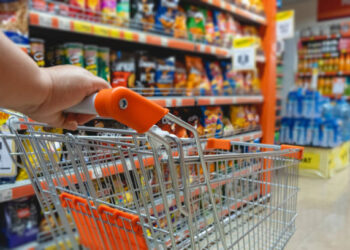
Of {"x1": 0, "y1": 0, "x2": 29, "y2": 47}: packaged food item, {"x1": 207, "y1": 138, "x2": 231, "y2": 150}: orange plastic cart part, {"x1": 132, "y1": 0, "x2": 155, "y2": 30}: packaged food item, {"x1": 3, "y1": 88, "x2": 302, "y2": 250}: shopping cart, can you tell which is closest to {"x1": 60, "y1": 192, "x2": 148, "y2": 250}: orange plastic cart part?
{"x1": 3, "y1": 88, "x2": 302, "y2": 250}: shopping cart

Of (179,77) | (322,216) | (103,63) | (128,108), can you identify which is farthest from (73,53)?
(322,216)

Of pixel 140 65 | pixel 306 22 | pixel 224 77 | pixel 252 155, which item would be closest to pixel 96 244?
pixel 252 155

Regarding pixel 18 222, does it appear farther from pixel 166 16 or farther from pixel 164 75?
pixel 166 16

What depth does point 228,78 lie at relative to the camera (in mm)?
3045

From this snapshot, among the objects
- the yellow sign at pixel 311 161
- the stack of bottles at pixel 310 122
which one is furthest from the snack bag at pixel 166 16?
the yellow sign at pixel 311 161

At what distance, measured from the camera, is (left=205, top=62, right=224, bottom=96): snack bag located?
285 centimetres

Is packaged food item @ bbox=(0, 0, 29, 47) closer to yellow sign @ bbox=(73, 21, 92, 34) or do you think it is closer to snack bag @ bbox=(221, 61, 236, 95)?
yellow sign @ bbox=(73, 21, 92, 34)

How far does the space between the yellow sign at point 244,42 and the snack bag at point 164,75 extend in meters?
0.71

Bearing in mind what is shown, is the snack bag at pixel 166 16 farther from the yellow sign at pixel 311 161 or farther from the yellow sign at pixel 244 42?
the yellow sign at pixel 311 161

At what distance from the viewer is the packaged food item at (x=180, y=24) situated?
2385 millimetres

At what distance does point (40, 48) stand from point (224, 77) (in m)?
1.89

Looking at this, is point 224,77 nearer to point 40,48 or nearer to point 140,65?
point 140,65

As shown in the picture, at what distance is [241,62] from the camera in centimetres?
266

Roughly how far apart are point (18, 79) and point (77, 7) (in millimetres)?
1299
